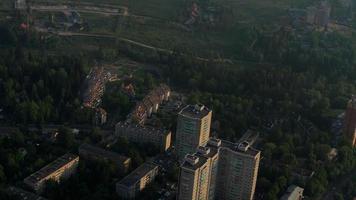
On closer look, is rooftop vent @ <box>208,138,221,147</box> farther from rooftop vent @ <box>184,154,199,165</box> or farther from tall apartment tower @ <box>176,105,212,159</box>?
tall apartment tower @ <box>176,105,212,159</box>

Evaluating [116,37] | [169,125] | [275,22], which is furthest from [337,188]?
[275,22]

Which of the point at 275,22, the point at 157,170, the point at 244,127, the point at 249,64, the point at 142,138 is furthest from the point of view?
the point at 275,22

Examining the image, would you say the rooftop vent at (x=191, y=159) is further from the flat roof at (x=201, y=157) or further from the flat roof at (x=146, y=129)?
the flat roof at (x=146, y=129)

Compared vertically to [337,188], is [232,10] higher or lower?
higher

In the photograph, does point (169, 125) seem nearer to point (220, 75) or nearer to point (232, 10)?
point (220, 75)

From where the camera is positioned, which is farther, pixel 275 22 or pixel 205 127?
pixel 275 22

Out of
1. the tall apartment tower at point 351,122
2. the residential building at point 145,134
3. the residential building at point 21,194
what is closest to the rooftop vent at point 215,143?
the residential building at point 145,134

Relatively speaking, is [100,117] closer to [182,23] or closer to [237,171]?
[237,171]
